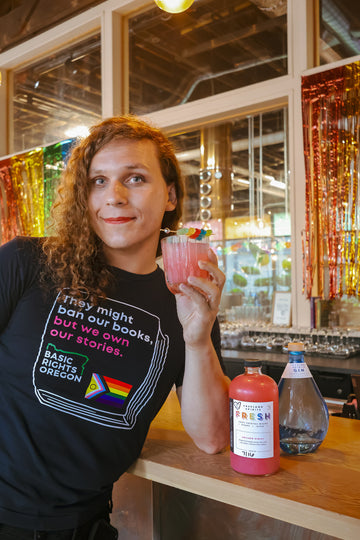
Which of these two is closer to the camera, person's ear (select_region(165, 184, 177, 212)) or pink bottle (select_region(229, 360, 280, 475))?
pink bottle (select_region(229, 360, 280, 475))

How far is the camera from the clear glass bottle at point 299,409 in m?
1.06

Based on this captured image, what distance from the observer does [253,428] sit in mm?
924

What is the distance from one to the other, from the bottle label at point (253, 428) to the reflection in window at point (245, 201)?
2.94 m

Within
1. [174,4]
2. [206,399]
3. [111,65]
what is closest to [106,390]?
[206,399]

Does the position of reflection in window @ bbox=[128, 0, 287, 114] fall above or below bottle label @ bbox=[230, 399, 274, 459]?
above

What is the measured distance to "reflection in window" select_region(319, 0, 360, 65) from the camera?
10.0ft

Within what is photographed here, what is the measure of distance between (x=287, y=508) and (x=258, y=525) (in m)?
0.37

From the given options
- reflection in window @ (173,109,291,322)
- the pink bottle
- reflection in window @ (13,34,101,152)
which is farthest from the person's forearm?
reflection in window @ (13,34,101,152)

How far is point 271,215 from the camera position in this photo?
400 centimetres

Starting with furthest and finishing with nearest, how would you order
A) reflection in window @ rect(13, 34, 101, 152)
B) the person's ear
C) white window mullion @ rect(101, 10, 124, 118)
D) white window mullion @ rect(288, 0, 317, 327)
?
reflection in window @ rect(13, 34, 101, 152)
white window mullion @ rect(101, 10, 124, 118)
white window mullion @ rect(288, 0, 317, 327)
the person's ear

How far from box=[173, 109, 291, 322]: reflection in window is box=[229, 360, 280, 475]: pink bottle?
293cm

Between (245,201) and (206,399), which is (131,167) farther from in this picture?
(245,201)

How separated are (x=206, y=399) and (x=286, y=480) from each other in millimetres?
243

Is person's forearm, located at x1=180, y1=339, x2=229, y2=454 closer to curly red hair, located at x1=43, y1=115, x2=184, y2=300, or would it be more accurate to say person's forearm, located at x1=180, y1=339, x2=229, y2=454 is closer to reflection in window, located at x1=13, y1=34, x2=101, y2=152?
curly red hair, located at x1=43, y1=115, x2=184, y2=300
